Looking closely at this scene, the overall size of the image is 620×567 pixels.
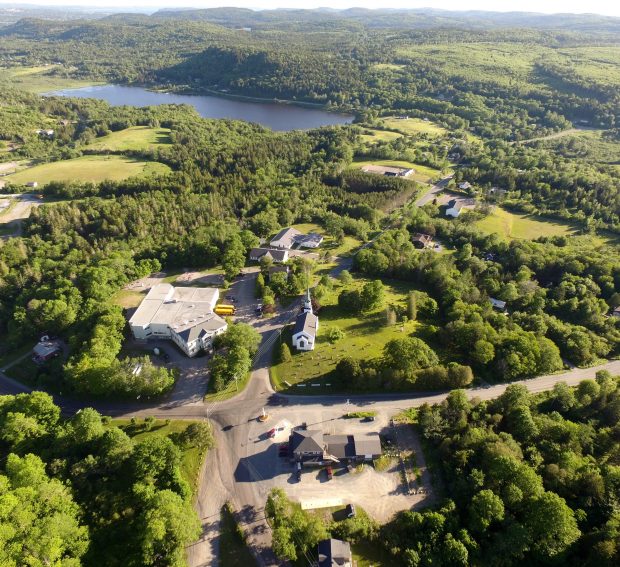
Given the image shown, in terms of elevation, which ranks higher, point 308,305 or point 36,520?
point 308,305

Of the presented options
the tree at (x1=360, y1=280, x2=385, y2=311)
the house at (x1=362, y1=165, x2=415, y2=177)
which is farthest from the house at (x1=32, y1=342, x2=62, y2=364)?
the house at (x1=362, y1=165, x2=415, y2=177)

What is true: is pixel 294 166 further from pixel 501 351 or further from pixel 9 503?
pixel 9 503

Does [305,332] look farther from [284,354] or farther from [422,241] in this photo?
[422,241]

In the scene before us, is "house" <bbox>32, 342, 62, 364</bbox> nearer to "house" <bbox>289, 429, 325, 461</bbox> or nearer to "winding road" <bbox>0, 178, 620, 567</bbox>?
"winding road" <bbox>0, 178, 620, 567</bbox>

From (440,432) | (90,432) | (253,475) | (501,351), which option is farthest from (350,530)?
(501,351)

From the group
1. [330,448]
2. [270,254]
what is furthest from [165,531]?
[270,254]

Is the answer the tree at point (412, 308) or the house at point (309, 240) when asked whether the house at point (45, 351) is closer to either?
the house at point (309, 240)

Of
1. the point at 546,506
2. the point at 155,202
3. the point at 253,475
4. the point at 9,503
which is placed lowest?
the point at 253,475

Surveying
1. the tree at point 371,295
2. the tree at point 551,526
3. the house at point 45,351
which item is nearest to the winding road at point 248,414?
the house at point 45,351
